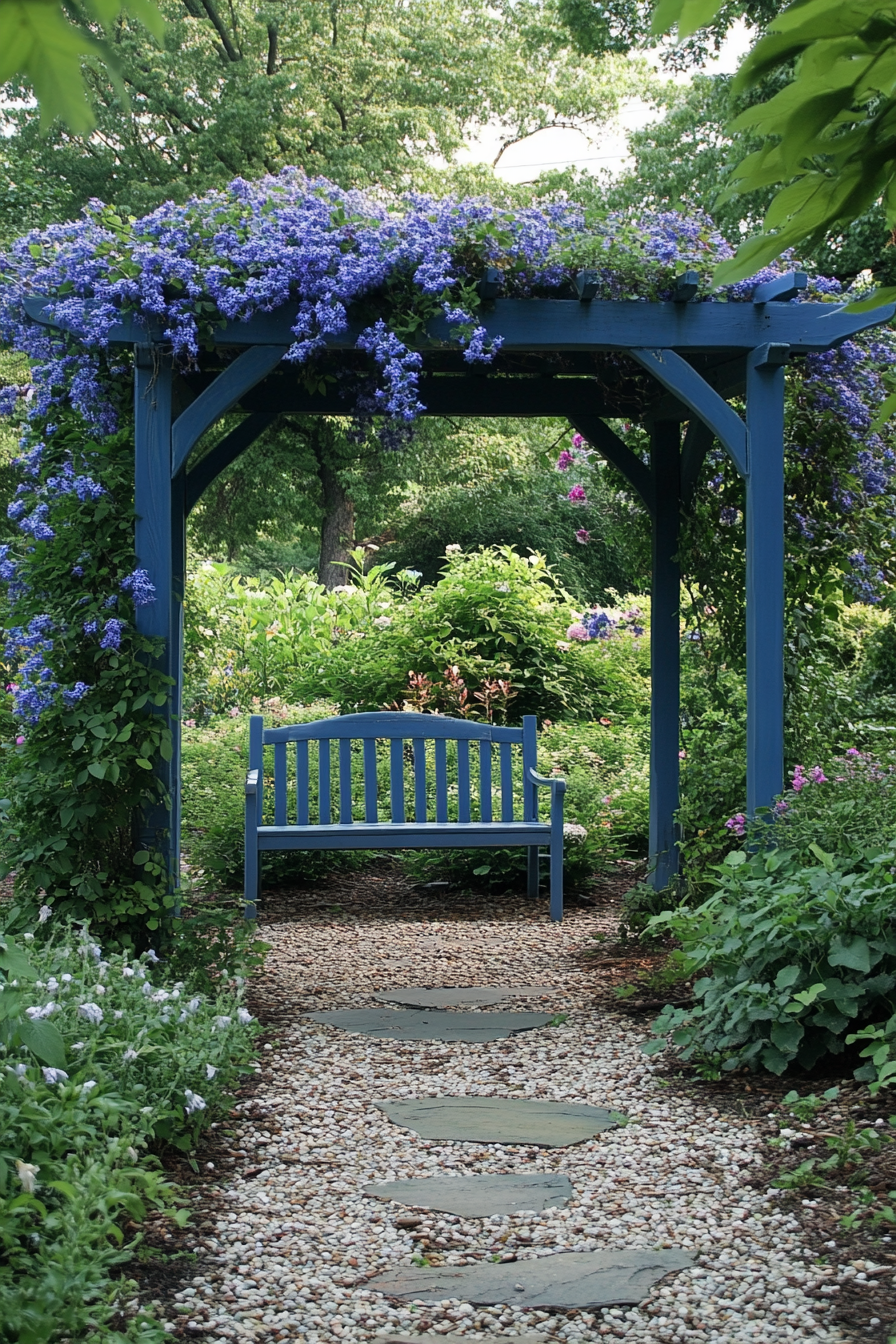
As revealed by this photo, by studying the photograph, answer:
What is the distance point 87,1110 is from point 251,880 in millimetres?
3125

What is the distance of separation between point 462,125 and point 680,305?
1642 cm

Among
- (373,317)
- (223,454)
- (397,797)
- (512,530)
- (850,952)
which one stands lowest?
(850,952)

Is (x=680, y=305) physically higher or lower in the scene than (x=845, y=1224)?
higher

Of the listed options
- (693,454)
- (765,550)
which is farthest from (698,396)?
(693,454)

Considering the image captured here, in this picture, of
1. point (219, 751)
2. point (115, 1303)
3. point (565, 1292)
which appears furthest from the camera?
point (219, 751)

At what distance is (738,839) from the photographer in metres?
4.98

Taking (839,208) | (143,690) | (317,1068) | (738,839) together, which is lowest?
(317,1068)

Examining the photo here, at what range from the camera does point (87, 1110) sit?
8.54 ft

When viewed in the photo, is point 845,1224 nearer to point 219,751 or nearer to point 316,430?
point 219,751

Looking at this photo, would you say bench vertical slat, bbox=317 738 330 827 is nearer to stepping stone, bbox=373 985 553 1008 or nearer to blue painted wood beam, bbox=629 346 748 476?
stepping stone, bbox=373 985 553 1008

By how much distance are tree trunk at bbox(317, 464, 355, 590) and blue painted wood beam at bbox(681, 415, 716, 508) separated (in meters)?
11.1

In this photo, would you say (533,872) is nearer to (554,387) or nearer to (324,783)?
(324,783)

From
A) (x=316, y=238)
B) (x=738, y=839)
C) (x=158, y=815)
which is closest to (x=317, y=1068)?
(x=158, y=815)

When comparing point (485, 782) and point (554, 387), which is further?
point (485, 782)
